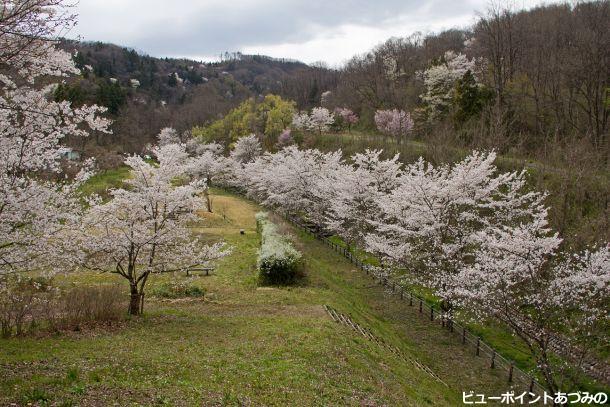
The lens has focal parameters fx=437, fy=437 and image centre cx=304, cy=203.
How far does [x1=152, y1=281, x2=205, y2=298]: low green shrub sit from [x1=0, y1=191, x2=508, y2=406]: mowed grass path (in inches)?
27.2

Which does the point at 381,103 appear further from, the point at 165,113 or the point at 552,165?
the point at 165,113

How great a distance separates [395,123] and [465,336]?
42.0 meters

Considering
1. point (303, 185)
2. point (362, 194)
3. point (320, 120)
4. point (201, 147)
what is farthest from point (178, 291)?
point (201, 147)

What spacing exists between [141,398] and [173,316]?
840 centimetres

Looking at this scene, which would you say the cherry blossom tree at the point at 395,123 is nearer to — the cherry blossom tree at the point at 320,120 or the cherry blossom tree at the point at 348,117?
the cherry blossom tree at the point at 320,120

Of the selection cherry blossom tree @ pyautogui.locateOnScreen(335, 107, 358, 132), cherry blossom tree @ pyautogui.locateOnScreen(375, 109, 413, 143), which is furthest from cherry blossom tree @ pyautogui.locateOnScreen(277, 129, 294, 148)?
cherry blossom tree @ pyautogui.locateOnScreen(335, 107, 358, 132)

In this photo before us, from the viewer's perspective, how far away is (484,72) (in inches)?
2090

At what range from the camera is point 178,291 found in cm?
2080

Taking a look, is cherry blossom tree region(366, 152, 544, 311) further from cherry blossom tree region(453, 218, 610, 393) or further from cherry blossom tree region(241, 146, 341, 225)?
cherry blossom tree region(241, 146, 341, 225)

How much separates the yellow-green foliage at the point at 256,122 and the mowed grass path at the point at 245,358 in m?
51.0

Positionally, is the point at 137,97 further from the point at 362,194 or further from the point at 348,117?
the point at 362,194


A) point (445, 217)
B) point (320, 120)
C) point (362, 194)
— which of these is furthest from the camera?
point (320, 120)

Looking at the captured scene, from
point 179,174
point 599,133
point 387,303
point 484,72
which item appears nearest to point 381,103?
point 484,72

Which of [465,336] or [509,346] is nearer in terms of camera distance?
[509,346]
